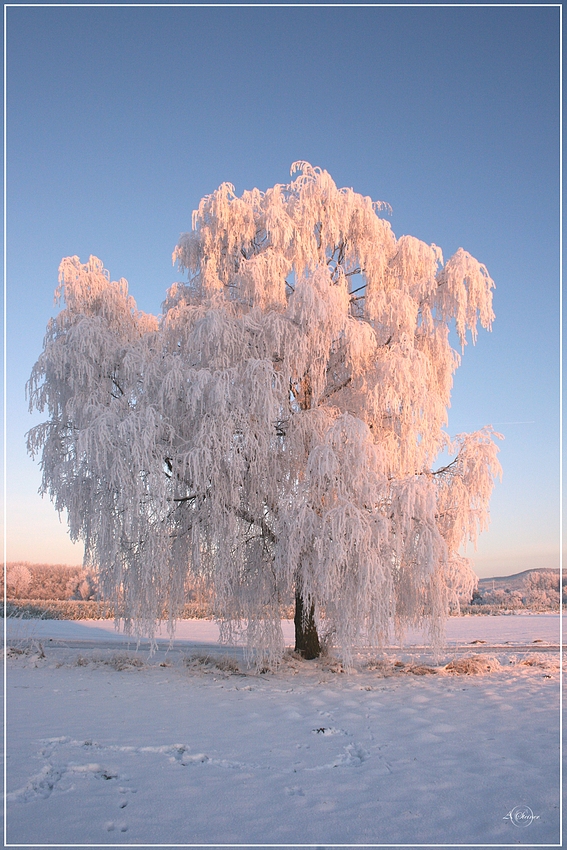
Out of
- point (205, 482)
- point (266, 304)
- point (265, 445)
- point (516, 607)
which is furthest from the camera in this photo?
point (516, 607)

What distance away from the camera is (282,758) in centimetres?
404

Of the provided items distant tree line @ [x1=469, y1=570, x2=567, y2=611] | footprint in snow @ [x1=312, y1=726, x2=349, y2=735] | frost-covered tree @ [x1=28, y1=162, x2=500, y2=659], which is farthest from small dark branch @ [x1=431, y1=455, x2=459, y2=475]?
distant tree line @ [x1=469, y1=570, x2=567, y2=611]

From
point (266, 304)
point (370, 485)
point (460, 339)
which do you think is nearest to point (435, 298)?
point (460, 339)

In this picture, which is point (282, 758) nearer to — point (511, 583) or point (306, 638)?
point (306, 638)

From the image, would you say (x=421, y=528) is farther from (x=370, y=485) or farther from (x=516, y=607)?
(x=516, y=607)

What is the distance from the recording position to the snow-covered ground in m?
2.90

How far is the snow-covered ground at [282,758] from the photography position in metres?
2.90

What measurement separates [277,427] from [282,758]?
5041 millimetres

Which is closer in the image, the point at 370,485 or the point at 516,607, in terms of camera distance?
the point at 370,485

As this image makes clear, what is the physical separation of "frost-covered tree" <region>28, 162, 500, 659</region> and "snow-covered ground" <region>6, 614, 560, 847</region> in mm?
1181

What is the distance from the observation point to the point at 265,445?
7.69 meters

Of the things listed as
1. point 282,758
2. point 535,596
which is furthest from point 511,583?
point 282,758

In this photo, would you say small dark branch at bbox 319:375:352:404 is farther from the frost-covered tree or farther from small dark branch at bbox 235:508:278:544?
small dark branch at bbox 235:508:278:544

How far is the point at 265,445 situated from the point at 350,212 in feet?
13.5
